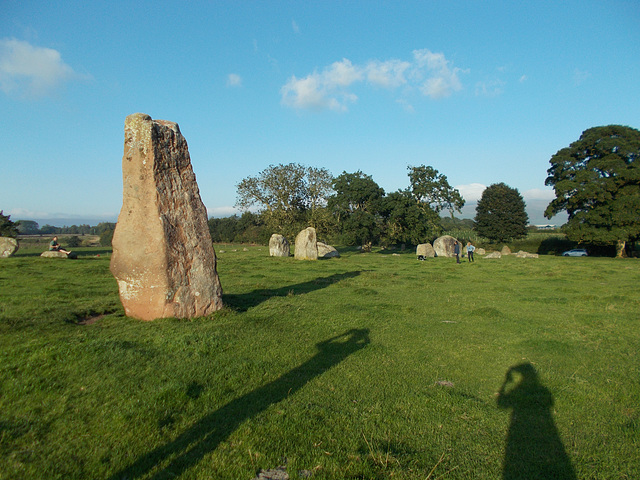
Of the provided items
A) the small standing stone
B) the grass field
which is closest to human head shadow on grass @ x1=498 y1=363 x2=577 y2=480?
the grass field

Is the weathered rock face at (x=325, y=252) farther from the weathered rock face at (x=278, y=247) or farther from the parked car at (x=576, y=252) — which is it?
the parked car at (x=576, y=252)

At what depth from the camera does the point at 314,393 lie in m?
5.85

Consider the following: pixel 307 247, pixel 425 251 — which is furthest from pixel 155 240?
pixel 425 251

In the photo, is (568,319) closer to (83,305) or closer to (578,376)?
(578,376)

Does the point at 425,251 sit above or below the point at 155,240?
below

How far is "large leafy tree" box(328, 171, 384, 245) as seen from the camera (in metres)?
41.4

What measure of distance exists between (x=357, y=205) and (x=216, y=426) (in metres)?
40.3

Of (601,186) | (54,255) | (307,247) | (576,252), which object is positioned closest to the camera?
(54,255)

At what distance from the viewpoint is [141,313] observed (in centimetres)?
933

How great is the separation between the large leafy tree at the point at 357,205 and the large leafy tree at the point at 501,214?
25408 mm

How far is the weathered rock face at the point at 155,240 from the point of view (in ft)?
30.3

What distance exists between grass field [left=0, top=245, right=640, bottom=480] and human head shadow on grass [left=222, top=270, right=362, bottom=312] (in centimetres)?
18

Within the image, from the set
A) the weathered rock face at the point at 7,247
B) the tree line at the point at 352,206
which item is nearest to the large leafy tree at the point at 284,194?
the tree line at the point at 352,206

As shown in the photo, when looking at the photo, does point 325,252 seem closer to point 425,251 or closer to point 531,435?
point 425,251
